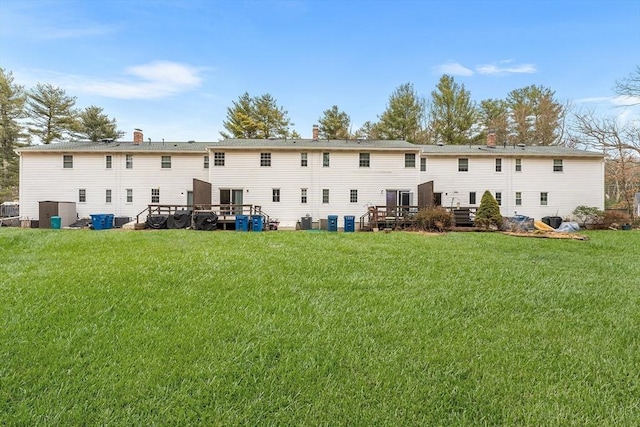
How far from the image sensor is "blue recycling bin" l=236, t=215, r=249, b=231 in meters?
16.6

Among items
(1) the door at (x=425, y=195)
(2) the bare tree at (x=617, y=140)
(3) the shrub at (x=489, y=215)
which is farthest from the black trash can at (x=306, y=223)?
(2) the bare tree at (x=617, y=140)

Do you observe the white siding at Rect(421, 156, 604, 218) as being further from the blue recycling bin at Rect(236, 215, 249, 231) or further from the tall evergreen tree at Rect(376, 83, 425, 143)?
the blue recycling bin at Rect(236, 215, 249, 231)

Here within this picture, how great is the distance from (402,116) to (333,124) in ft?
23.8

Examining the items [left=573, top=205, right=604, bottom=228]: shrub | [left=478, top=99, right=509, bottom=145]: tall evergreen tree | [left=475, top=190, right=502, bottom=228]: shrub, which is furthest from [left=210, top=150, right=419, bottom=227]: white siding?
[left=478, top=99, right=509, bottom=145]: tall evergreen tree

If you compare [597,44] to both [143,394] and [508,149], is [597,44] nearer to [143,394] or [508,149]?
[508,149]

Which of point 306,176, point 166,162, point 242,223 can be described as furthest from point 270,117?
point 242,223

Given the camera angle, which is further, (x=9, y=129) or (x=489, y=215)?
(x=9, y=129)

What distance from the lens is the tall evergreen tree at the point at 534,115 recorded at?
33156 mm

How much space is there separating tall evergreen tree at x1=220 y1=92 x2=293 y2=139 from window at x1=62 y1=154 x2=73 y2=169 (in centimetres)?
1555

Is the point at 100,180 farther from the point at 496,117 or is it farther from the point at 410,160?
the point at 496,117

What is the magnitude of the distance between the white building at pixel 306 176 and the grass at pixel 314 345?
13730mm

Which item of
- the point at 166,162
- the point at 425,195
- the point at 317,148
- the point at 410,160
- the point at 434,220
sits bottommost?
the point at 434,220

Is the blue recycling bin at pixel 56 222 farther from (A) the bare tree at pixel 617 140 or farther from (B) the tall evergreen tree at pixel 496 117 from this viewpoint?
(B) the tall evergreen tree at pixel 496 117

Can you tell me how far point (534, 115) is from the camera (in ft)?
112
